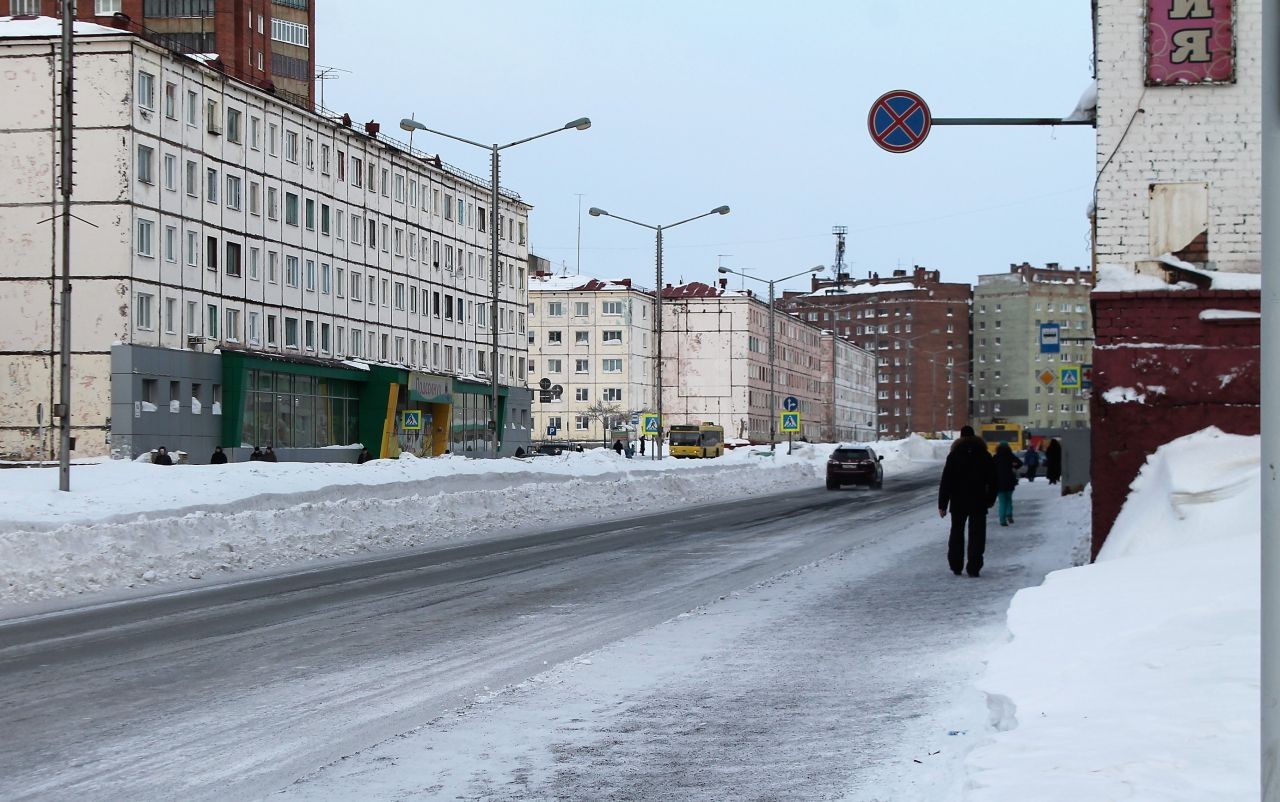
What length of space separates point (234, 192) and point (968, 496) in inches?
1992

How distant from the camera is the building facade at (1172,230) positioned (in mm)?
17469

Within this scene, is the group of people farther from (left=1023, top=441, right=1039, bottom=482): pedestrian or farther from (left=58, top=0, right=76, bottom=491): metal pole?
(left=1023, top=441, right=1039, bottom=482): pedestrian

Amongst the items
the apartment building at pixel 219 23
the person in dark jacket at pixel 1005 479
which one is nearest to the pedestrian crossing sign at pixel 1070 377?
the person in dark jacket at pixel 1005 479

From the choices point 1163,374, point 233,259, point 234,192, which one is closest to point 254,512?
point 1163,374

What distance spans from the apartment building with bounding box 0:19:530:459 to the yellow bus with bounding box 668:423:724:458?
54.8ft

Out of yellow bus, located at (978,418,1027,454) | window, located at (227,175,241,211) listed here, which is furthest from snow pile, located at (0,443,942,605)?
yellow bus, located at (978,418,1027,454)

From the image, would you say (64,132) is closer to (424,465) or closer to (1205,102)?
(424,465)

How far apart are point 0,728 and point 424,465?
90.6 ft

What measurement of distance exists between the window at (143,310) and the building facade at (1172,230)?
43148 millimetres

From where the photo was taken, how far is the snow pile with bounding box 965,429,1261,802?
18.8 feet

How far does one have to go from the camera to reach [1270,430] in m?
3.82

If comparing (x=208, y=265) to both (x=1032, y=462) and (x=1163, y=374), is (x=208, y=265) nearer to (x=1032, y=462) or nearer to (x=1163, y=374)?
(x=1032, y=462)

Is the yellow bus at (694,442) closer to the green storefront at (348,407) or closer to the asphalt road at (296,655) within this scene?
the green storefront at (348,407)

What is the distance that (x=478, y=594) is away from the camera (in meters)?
15.3
